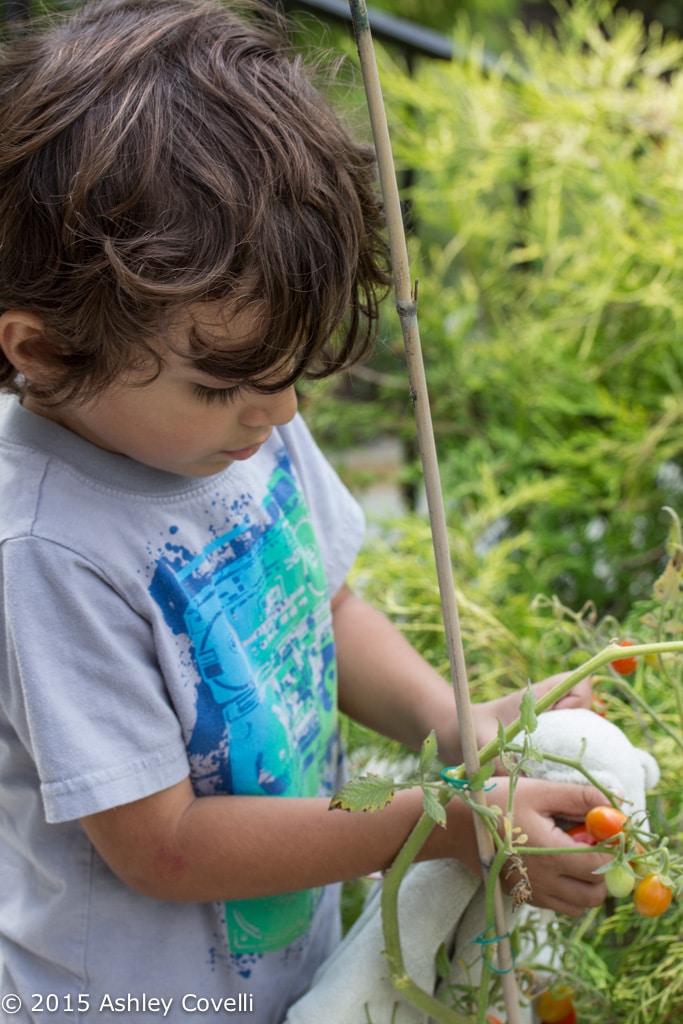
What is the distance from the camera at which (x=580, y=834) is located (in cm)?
75

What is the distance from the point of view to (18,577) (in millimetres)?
712

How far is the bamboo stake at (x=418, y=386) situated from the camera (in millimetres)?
514

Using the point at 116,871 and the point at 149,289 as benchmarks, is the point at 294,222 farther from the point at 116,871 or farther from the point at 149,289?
the point at 116,871

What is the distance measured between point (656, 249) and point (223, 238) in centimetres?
108

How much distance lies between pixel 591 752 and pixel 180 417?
38 cm

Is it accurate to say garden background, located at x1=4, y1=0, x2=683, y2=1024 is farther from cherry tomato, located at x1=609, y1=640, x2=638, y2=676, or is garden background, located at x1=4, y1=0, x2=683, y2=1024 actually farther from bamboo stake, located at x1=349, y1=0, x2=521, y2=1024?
bamboo stake, located at x1=349, y1=0, x2=521, y2=1024

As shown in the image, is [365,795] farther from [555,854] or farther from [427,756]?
[555,854]

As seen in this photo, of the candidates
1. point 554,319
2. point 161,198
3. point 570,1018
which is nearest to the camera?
point 161,198

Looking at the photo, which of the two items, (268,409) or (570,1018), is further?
(570,1018)

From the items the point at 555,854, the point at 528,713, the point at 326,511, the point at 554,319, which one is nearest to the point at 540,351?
the point at 554,319

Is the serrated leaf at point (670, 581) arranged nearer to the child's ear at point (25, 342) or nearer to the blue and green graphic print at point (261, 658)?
the blue and green graphic print at point (261, 658)

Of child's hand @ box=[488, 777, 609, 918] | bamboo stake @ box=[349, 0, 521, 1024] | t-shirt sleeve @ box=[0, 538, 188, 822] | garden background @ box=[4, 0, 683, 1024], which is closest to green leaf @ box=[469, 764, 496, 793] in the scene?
bamboo stake @ box=[349, 0, 521, 1024]

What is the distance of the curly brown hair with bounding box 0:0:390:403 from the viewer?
2.19 feet

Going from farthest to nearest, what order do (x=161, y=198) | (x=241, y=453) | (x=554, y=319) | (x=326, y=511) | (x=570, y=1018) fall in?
(x=554, y=319) → (x=326, y=511) → (x=570, y=1018) → (x=241, y=453) → (x=161, y=198)
